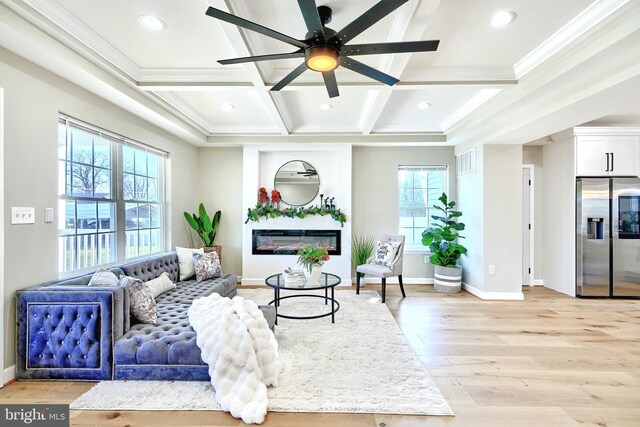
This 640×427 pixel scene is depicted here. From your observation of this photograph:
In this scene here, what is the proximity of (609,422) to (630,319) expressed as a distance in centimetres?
260

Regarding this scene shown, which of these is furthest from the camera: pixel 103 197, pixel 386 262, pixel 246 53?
pixel 386 262

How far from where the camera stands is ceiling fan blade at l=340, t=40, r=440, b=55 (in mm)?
1788

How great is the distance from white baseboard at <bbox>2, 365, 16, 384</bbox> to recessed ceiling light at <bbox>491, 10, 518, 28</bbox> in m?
4.47

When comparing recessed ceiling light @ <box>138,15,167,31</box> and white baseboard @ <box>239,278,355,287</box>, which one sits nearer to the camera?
recessed ceiling light @ <box>138,15,167,31</box>

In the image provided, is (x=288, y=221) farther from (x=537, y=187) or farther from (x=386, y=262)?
(x=537, y=187)

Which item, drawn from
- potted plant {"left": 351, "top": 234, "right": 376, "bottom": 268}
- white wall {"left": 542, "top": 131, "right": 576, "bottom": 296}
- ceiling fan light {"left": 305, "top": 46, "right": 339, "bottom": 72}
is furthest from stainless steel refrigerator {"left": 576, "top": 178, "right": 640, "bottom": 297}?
ceiling fan light {"left": 305, "top": 46, "right": 339, "bottom": 72}

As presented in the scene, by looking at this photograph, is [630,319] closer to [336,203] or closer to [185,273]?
[336,203]

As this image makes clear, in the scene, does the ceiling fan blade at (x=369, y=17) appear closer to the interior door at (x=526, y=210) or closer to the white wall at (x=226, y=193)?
the white wall at (x=226, y=193)

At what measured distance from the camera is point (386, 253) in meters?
4.59

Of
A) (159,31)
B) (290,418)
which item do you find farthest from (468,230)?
(159,31)

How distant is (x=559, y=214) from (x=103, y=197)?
21.2 ft

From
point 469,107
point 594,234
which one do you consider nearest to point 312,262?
point 469,107

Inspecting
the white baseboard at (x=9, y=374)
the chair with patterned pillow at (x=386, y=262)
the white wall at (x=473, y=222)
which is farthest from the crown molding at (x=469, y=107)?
the white baseboard at (x=9, y=374)

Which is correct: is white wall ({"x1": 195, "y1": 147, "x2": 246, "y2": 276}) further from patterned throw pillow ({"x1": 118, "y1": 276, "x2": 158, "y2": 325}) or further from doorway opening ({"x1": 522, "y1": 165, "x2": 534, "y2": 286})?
doorway opening ({"x1": 522, "y1": 165, "x2": 534, "y2": 286})
